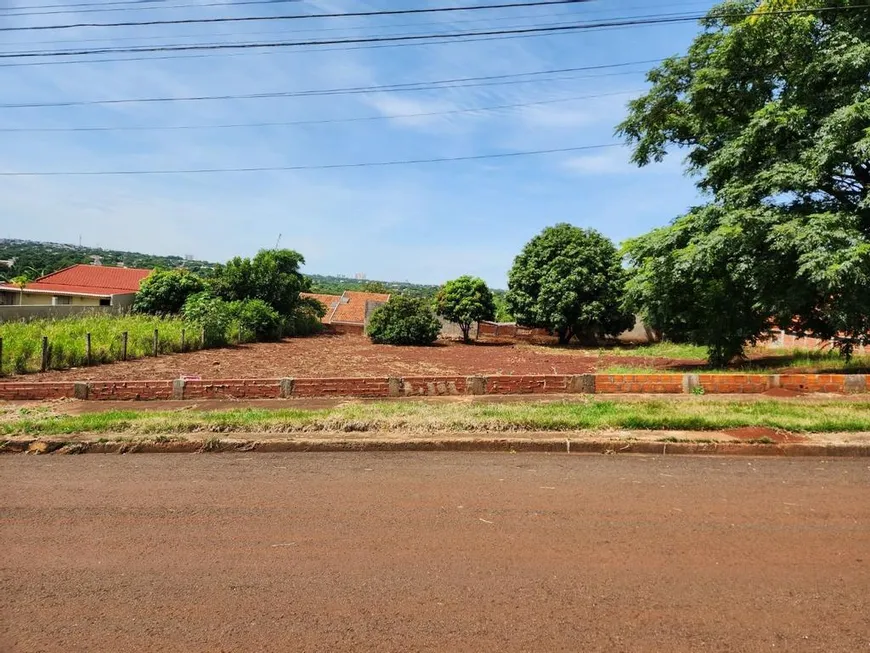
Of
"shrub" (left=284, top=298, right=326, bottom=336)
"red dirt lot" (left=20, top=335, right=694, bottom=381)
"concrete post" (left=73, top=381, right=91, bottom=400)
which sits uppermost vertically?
"shrub" (left=284, top=298, right=326, bottom=336)

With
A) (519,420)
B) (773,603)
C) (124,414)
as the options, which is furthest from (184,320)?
(773,603)

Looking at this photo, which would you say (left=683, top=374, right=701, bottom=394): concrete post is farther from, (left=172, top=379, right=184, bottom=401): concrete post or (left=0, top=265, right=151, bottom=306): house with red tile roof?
(left=0, top=265, right=151, bottom=306): house with red tile roof

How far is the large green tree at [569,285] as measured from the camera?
34969 millimetres

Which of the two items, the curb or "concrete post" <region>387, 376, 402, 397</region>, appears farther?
"concrete post" <region>387, 376, 402, 397</region>

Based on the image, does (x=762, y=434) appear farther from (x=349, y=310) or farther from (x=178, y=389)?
(x=349, y=310)

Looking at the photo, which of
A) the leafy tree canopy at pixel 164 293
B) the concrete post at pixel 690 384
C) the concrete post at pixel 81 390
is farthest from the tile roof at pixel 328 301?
the concrete post at pixel 690 384

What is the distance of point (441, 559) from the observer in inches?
146

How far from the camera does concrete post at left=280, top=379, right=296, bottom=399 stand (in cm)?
987

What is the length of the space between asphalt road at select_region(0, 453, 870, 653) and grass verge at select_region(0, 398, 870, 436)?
1.29 metres

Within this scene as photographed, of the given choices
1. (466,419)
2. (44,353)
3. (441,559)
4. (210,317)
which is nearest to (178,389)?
(466,419)

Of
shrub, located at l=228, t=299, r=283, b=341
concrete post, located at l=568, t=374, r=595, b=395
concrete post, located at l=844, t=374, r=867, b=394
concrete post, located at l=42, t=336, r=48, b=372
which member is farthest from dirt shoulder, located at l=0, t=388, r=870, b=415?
shrub, located at l=228, t=299, r=283, b=341

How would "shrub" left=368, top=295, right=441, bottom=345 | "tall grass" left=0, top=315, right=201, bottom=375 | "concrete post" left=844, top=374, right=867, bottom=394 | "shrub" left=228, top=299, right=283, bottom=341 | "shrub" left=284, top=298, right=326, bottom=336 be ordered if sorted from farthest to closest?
"shrub" left=284, top=298, right=326, bottom=336
"shrub" left=368, top=295, right=441, bottom=345
"shrub" left=228, top=299, right=283, bottom=341
"tall grass" left=0, top=315, right=201, bottom=375
"concrete post" left=844, top=374, right=867, bottom=394

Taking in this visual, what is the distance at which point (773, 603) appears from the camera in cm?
313

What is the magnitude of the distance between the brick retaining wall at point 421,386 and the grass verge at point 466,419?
1.56m
